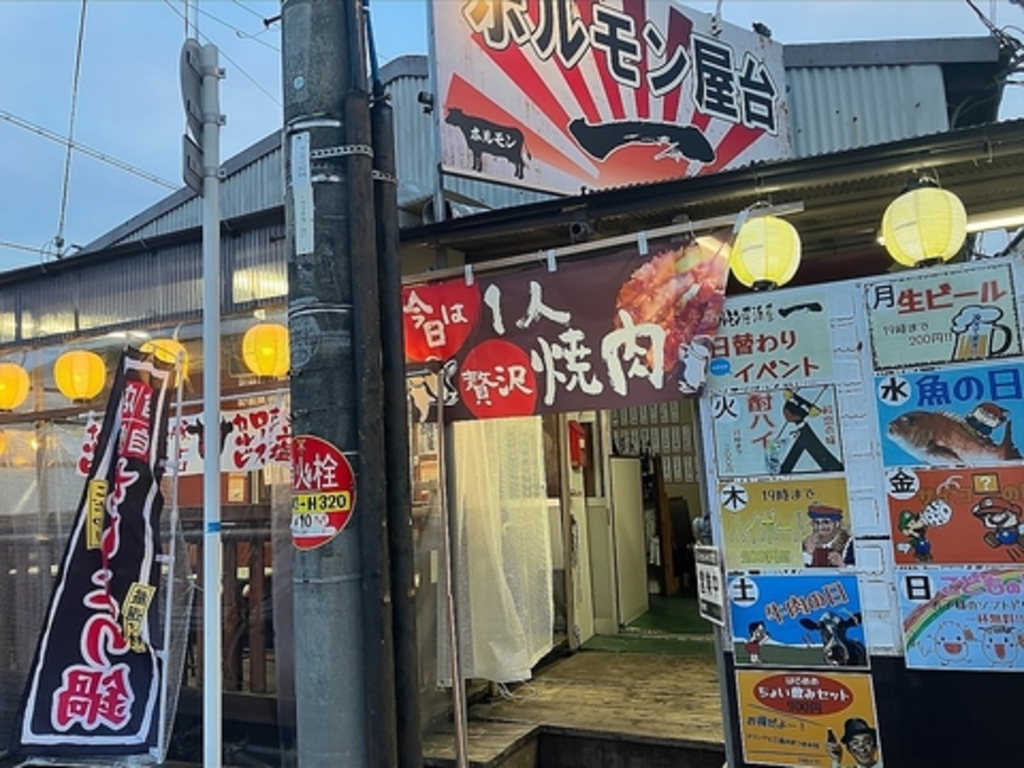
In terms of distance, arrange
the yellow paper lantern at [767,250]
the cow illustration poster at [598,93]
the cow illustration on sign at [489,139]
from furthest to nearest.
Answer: the cow illustration poster at [598,93] < the cow illustration on sign at [489,139] < the yellow paper lantern at [767,250]

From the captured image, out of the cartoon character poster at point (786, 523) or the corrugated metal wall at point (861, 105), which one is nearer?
the cartoon character poster at point (786, 523)

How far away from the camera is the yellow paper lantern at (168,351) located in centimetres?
514

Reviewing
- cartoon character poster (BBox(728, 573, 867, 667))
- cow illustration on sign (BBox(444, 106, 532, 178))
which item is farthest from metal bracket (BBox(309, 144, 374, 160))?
cartoon character poster (BBox(728, 573, 867, 667))

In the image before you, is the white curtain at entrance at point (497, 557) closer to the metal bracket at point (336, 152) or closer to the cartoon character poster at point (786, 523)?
the cartoon character poster at point (786, 523)

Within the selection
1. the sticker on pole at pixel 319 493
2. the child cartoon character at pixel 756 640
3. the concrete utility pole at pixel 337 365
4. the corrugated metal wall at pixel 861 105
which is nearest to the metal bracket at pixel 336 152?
the concrete utility pole at pixel 337 365

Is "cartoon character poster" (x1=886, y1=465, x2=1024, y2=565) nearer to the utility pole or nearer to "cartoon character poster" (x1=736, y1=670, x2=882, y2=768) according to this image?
"cartoon character poster" (x1=736, y1=670, x2=882, y2=768)

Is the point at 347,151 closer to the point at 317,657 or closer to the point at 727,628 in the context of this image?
the point at 317,657

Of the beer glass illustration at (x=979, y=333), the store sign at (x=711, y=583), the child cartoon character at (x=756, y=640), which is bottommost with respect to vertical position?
the child cartoon character at (x=756, y=640)

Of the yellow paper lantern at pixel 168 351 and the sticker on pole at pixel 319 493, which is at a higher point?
the yellow paper lantern at pixel 168 351

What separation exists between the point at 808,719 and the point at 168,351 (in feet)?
15.3

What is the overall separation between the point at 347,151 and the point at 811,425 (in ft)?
9.56

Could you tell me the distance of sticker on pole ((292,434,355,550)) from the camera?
2986 millimetres

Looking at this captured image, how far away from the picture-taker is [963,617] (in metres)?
3.99

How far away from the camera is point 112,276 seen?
646 centimetres
